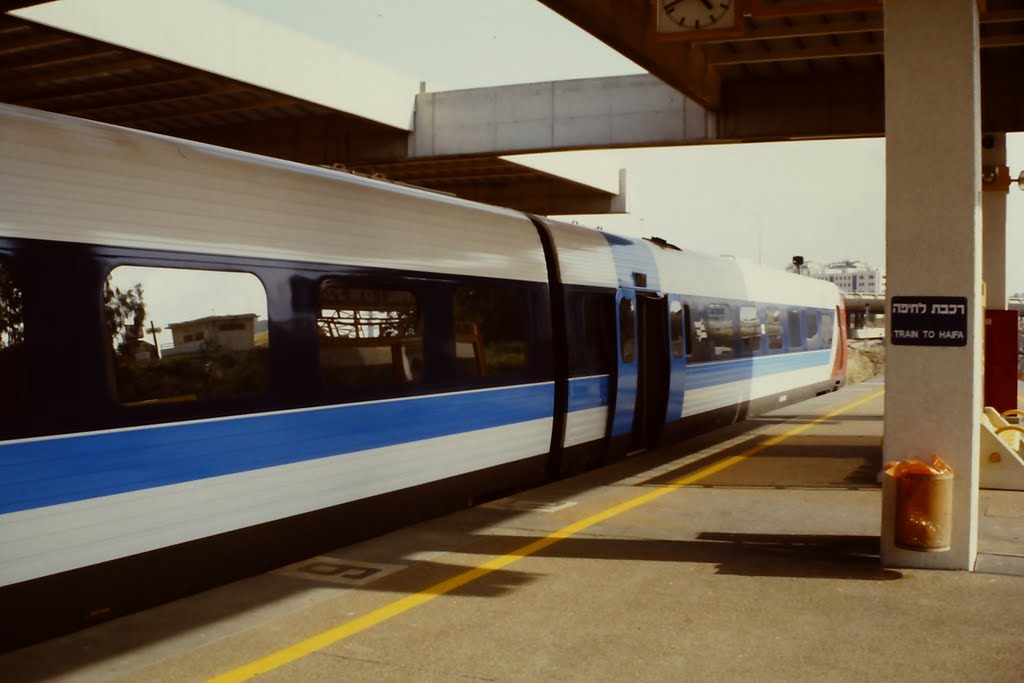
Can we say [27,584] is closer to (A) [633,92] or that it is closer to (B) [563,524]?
(B) [563,524]

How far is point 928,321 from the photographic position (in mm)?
6816

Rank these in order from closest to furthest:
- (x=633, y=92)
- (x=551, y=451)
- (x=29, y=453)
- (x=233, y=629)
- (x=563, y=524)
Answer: (x=29, y=453), (x=233, y=629), (x=563, y=524), (x=551, y=451), (x=633, y=92)

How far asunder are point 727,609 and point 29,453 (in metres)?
3.87

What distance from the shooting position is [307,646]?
17.6ft

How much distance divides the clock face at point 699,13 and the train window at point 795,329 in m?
12.6

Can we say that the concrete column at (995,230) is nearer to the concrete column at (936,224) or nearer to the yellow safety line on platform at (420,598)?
the yellow safety line on platform at (420,598)

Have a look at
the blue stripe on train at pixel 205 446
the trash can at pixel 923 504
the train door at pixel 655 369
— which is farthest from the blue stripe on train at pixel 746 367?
the trash can at pixel 923 504

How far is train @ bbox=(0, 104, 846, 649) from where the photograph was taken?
525 centimetres

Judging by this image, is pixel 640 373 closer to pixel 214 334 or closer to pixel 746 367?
pixel 746 367

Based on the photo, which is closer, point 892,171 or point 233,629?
point 233,629

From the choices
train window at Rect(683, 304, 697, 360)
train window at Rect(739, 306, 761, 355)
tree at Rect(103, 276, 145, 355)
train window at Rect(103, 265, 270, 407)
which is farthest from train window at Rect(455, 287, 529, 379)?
train window at Rect(739, 306, 761, 355)

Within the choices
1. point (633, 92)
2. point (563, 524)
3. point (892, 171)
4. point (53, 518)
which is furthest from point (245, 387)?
point (633, 92)

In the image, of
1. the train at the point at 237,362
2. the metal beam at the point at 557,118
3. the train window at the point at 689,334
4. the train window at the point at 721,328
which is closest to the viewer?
the train at the point at 237,362

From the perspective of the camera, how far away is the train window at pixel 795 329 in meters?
21.2
